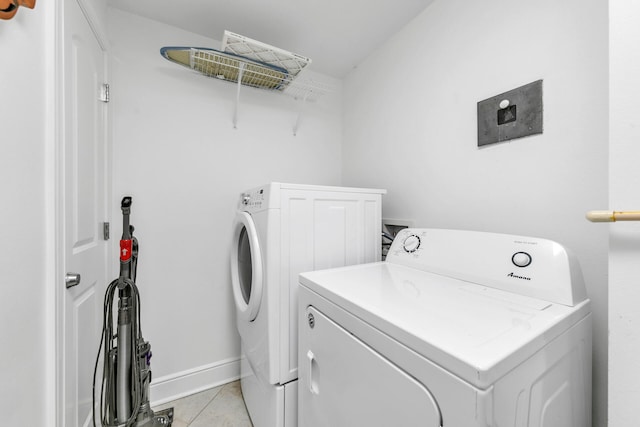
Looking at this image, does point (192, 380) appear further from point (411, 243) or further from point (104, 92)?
point (104, 92)

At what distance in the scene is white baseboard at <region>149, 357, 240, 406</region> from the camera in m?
1.73

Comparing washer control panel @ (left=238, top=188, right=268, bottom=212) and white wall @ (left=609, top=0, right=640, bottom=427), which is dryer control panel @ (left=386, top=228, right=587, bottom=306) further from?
washer control panel @ (left=238, top=188, right=268, bottom=212)

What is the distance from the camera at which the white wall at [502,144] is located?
97 centimetres

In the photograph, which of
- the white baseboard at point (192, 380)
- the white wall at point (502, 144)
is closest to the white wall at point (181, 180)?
the white baseboard at point (192, 380)

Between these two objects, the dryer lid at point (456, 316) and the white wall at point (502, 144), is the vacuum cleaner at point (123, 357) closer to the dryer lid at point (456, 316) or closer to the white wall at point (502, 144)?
the dryer lid at point (456, 316)

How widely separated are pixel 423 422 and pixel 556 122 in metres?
1.25

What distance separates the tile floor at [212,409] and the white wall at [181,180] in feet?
0.26

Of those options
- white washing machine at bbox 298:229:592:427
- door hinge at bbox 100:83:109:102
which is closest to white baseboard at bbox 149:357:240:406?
white washing machine at bbox 298:229:592:427

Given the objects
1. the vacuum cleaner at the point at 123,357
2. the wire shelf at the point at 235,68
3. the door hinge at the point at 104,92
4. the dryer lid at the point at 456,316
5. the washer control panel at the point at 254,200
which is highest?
the wire shelf at the point at 235,68

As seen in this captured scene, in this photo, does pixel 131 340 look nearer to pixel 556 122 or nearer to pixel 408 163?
pixel 408 163

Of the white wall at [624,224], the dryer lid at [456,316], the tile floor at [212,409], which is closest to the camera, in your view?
the dryer lid at [456,316]

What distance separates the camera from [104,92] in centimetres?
150

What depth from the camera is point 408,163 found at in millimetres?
1760

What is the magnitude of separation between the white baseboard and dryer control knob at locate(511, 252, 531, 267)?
1975mm
